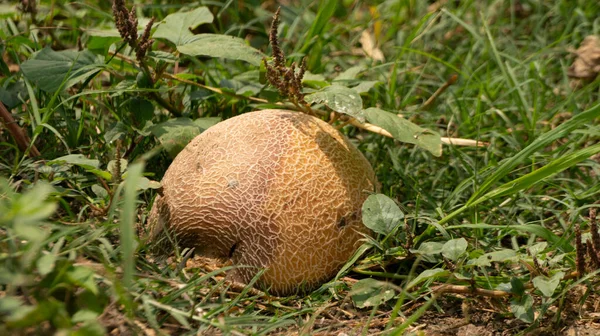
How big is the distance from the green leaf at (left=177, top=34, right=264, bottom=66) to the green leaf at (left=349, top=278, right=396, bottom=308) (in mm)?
1029

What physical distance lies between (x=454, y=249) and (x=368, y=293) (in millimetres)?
323

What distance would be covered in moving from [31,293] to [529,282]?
1.55m

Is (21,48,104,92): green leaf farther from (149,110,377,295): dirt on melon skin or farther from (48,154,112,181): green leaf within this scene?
(149,110,377,295): dirt on melon skin

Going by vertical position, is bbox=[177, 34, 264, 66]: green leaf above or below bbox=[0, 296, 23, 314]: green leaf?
above

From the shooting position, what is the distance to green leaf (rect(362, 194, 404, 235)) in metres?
2.36

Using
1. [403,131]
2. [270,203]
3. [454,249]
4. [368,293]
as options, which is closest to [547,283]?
[454,249]

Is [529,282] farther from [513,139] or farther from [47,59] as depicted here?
[47,59]

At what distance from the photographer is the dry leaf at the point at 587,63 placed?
369 cm

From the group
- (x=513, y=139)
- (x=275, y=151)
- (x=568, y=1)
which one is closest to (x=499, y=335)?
(x=275, y=151)

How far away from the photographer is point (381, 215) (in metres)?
2.37

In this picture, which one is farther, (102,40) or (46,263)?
(102,40)

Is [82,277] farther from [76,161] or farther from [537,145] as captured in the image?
[537,145]

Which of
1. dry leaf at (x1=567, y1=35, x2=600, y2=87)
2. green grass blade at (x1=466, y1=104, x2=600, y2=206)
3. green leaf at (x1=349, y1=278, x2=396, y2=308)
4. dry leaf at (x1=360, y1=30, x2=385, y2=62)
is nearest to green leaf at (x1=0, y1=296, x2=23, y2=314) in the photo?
green leaf at (x1=349, y1=278, x2=396, y2=308)

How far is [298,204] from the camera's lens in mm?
2324
